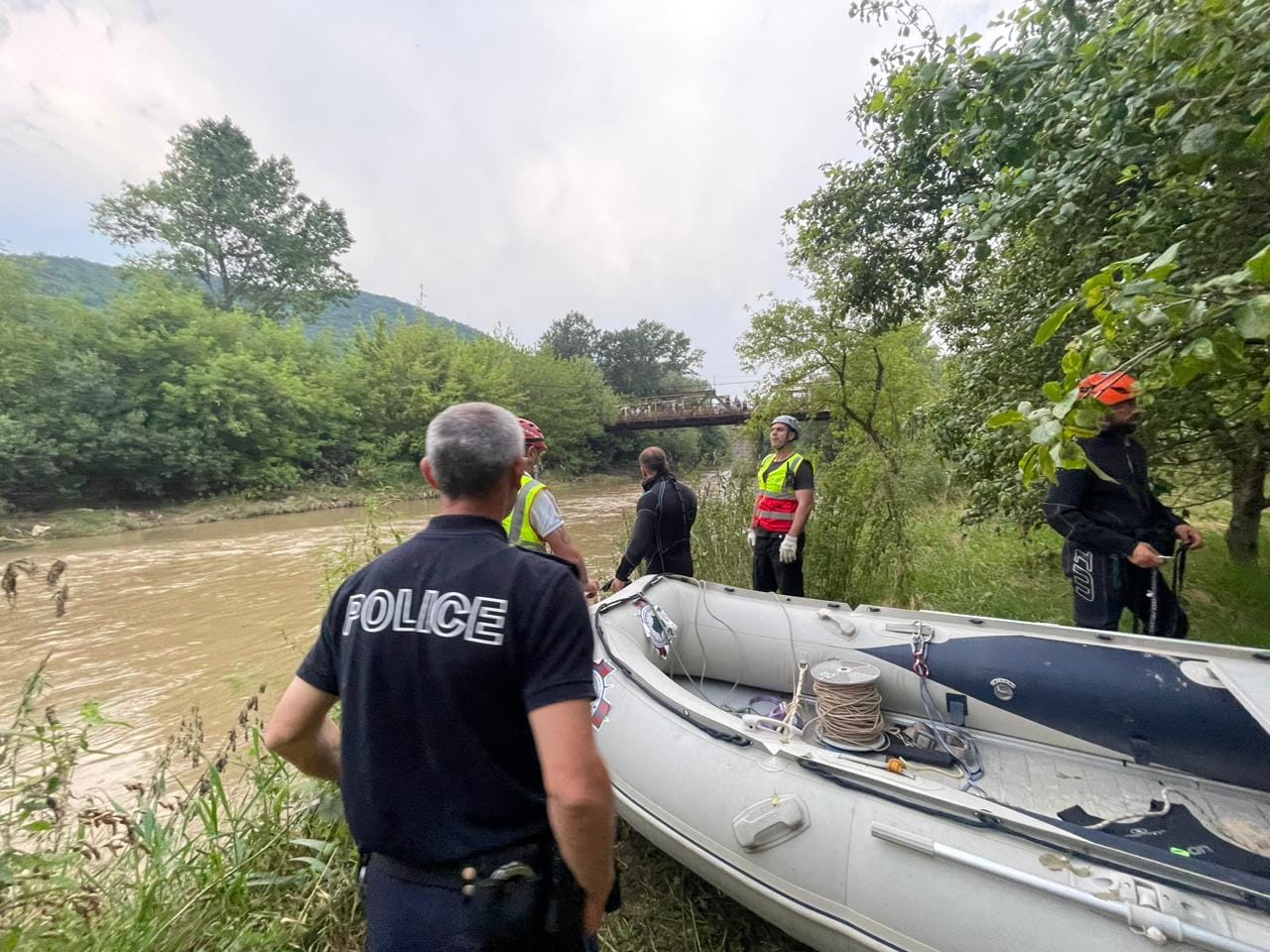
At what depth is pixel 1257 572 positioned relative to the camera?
13.2 ft

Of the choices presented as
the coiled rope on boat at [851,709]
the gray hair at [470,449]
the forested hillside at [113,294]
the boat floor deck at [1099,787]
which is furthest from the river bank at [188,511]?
the gray hair at [470,449]

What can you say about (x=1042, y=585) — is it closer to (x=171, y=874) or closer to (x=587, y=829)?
(x=587, y=829)

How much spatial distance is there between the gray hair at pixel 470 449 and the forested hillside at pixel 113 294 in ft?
65.8

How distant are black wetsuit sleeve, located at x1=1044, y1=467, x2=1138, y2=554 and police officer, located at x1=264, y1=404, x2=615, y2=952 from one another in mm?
2408

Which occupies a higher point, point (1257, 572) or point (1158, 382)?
point (1158, 382)

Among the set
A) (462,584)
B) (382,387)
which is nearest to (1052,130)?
(462,584)

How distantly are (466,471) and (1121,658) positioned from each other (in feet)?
8.19

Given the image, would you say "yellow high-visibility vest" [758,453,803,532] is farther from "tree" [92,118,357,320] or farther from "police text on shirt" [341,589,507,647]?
"tree" [92,118,357,320]

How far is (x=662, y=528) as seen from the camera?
3.57 meters

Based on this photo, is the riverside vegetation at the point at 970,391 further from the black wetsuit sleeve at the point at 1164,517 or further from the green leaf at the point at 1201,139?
the black wetsuit sleeve at the point at 1164,517

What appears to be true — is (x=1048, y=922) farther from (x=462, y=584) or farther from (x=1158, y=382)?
(x=462, y=584)

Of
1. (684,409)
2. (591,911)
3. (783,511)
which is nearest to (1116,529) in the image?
(783,511)

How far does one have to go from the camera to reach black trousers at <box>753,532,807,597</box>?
3869 millimetres

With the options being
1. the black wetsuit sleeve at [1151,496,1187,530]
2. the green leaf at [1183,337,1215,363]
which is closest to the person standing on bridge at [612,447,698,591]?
the black wetsuit sleeve at [1151,496,1187,530]
